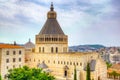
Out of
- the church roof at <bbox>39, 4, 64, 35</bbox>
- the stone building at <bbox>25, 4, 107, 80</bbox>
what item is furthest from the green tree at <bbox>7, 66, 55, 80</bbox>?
the church roof at <bbox>39, 4, 64, 35</bbox>

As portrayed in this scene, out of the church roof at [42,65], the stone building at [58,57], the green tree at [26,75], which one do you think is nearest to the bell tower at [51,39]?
the stone building at [58,57]

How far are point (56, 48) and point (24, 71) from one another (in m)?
25.8

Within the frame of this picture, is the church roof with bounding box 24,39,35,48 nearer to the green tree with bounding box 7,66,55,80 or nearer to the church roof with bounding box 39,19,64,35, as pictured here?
the church roof with bounding box 39,19,64,35

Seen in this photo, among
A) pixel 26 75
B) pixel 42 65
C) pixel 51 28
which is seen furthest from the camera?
pixel 51 28

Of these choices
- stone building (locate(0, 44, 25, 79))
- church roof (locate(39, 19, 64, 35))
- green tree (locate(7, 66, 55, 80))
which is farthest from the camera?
church roof (locate(39, 19, 64, 35))

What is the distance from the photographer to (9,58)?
211ft

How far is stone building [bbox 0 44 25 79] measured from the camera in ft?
204

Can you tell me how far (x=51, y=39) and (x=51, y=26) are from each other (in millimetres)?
3777

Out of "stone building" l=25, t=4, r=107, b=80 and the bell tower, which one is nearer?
"stone building" l=25, t=4, r=107, b=80

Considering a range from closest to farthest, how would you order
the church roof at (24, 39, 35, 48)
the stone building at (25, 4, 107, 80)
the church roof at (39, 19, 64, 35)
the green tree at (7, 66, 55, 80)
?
the green tree at (7, 66, 55, 80) → the stone building at (25, 4, 107, 80) → the church roof at (39, 19, 64, 35) → the church roof at (24, 39, 35, 48)

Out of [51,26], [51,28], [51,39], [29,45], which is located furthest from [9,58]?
[29,45]

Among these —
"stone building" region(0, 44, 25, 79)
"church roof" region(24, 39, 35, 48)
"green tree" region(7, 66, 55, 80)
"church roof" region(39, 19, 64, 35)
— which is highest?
"church roof" region(39, 19, 64, 35)

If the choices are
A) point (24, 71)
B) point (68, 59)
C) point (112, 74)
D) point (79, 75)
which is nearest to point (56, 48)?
point (68, 59)

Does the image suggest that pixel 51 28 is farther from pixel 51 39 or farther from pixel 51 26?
pixel 51 39
